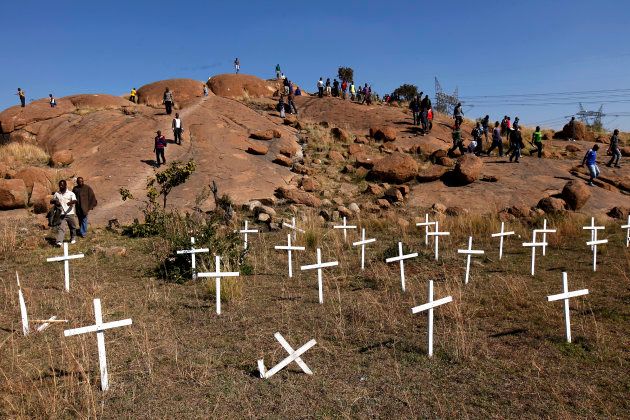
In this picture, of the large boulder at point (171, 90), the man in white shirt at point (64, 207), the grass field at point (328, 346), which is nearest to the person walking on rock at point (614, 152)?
the grass field at point (328, 346)

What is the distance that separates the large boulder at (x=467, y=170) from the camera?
65.0 ft

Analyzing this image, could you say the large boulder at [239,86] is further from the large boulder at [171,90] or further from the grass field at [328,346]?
the grass field at [328,346]

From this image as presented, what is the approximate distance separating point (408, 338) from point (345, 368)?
1355mm

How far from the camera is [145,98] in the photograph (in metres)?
36.0

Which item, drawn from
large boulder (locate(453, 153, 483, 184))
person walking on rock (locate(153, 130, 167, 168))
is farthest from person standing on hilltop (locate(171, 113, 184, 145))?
large boulder (locate(453, 153, 483, 184))

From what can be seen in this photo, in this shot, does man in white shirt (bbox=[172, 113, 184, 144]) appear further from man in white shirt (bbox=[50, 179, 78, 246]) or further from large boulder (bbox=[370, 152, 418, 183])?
man in white shirt (bbox=[50, 179, 78, 246])

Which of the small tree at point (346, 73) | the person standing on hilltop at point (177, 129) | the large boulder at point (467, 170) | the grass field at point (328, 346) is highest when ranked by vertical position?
the small tree at point (346, 73)

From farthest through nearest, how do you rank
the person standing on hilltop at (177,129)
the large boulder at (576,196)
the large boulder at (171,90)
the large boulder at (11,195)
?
the large boulder at (171,90)
the person standing on hilltop at (177,129)
the large boulder at (576,196)
the large boulder at (11,195)

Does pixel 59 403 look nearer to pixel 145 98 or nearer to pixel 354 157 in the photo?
pixel 354 157

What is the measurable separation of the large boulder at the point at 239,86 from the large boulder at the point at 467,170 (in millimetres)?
21845

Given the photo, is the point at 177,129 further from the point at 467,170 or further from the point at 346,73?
the point at 346,73

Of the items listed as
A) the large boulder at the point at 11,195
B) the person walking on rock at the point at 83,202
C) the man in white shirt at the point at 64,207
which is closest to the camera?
the man in white shirt at the point at 64,207

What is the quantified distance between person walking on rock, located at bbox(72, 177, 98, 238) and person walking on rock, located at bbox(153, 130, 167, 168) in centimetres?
641

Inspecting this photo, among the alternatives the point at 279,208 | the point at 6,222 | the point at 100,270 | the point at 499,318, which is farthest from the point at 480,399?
the point at 6,222
